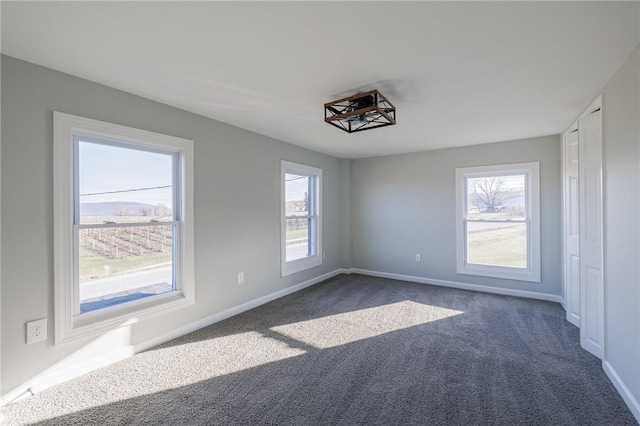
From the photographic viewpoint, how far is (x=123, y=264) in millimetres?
2621

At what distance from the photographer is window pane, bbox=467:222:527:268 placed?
169 inches

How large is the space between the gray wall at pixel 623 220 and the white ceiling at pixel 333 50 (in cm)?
22

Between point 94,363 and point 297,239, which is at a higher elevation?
point 297,239

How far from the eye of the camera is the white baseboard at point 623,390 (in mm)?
1788

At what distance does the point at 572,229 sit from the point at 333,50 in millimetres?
3329

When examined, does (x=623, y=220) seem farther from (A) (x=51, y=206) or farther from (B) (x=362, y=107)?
(A) (x=51, y=206)

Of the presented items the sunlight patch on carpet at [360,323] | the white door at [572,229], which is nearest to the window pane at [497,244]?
the white door at [572,229]

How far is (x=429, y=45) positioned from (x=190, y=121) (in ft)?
7.91

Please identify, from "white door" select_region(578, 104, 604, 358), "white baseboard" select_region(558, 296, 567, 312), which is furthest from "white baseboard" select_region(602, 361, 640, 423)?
"white baseboard" select_region(558, 296, 567, 312)

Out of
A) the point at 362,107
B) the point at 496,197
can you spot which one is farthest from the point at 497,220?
the point at 362,107

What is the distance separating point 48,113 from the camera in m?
2.09

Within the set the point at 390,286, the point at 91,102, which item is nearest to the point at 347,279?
the point at 390,286

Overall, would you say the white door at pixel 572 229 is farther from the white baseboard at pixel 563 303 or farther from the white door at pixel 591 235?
the white door at pixel 591 235

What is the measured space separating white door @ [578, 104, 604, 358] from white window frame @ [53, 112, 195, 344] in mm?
3762
